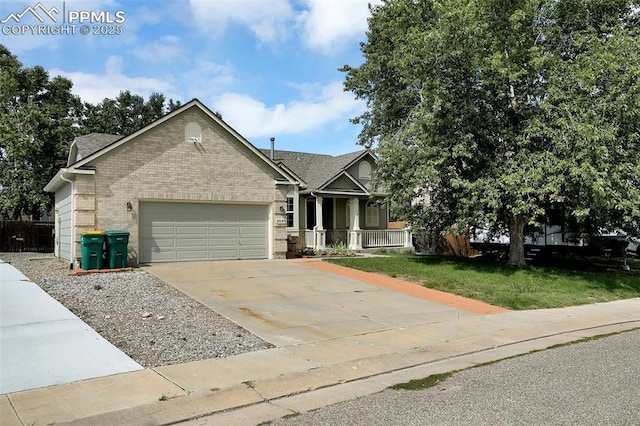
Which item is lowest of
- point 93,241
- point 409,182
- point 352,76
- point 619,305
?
point 619,305

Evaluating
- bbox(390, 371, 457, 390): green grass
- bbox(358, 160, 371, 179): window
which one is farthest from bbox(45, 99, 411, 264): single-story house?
bbox(390, 371, 457, 390): green grass

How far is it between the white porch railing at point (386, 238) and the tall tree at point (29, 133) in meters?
17.5

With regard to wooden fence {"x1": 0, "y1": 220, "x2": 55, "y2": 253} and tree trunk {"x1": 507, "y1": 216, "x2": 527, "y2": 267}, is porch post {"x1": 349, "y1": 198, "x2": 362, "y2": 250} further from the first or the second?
wooden fence {"x1": 0, "y1": 220, "x2": 55, "y2": 253}

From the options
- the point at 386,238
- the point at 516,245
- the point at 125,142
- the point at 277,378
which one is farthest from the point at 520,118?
the point at 277,378

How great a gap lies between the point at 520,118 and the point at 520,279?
5300mm

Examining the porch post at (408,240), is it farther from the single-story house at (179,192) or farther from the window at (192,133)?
the window at (192,133)

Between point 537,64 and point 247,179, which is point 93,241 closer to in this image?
point 247,179

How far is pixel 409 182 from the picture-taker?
53.9ft

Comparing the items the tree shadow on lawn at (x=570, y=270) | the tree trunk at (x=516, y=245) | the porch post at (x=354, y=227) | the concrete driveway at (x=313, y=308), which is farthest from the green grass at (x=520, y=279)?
the porch post at (x=354, y=227)

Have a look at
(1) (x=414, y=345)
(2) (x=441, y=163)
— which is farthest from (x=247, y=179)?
(1) (x=414, y=345)

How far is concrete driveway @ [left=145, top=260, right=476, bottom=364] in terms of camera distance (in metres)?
7.88

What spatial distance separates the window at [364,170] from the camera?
26.1 meters

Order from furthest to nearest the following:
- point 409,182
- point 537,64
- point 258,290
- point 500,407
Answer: point 409,182, point 537,64, point 258,290, point 500,407

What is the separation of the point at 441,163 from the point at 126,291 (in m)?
9.77
